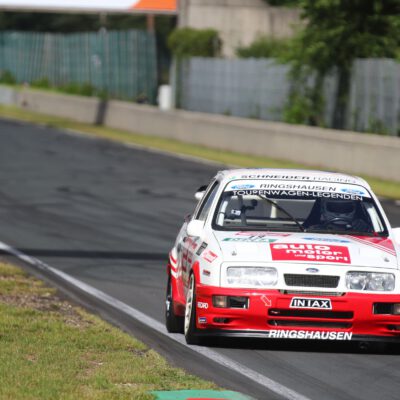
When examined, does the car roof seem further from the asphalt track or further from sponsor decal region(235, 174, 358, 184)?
the asphalt track

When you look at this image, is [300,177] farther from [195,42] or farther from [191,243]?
[195,42]

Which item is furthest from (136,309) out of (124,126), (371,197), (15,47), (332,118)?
(15,47)

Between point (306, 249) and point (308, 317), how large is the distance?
22.2 inches

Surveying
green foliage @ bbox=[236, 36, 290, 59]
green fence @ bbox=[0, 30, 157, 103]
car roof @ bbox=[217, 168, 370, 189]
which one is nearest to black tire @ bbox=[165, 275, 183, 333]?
car roof @ bbox=[217, 168, 370, 189]

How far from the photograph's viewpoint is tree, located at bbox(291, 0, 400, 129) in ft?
118

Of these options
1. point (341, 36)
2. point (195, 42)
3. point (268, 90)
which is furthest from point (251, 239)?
point (195, 42)

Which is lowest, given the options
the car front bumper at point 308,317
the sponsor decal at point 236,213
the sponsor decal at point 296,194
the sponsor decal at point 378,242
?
the car front bumper at point 308,317

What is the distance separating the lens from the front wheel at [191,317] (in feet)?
32.0

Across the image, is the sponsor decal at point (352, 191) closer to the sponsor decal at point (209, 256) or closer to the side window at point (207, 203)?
the side window at point (207, 203)

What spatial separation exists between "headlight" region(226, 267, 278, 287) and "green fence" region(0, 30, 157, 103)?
46.3 metres

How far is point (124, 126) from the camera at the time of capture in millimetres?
46719

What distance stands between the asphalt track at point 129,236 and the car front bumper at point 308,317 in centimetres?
22

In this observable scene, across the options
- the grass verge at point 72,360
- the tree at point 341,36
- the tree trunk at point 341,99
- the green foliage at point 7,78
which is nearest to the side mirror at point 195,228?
the grass verge at point 72,360

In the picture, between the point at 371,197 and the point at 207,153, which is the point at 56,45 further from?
the point at 371,197
